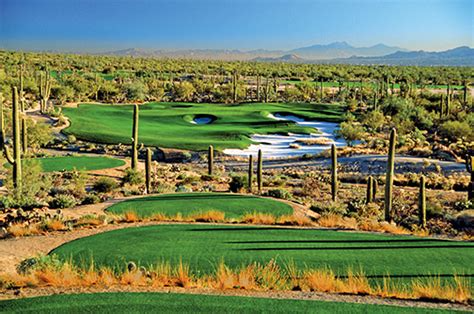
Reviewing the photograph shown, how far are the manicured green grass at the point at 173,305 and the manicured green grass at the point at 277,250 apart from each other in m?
1.83

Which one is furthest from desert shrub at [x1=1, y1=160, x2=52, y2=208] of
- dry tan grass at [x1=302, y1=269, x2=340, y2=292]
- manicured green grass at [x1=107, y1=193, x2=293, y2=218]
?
dry tan grass at [x1=302, y1=269, x2=340, y2=292]

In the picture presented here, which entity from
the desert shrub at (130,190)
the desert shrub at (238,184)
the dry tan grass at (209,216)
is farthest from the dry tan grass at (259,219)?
the desert shrub at (238,184)

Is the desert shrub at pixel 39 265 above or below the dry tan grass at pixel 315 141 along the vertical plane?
above

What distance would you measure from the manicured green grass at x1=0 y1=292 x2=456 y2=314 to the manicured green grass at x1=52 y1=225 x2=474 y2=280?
183cm

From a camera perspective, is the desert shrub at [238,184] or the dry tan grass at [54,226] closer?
the dry tan grass at [54,226]

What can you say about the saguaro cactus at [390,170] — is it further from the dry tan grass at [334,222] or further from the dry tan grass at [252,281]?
the dry tan grass at [252,281]

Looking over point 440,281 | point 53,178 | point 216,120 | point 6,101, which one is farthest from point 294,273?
point 6,101

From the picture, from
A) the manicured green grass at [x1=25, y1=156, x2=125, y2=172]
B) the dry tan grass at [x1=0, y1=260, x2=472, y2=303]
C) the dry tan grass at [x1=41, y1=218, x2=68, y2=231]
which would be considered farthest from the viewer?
the manicured green grass at [x1=25, y1=156, x2=125, y2=172]

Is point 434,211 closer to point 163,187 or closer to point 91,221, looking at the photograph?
point 163,187

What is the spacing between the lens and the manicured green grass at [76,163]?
32.2m

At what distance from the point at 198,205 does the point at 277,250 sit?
7.20m

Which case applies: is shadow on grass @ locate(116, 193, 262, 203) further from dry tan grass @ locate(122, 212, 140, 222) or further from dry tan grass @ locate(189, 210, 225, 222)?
dry tan grass @ locate(189, 210, 225, 222)

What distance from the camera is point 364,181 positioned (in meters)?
33.5

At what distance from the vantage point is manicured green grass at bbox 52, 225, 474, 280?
1102 centimetres
